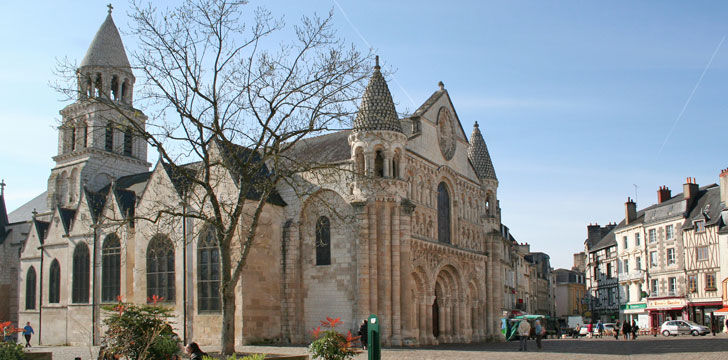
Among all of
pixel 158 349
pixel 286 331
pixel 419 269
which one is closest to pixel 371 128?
pixel 419 269

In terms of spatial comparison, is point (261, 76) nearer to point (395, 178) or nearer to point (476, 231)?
point (395, 178)

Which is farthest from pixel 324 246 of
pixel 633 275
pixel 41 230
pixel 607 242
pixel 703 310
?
pixel 607 242

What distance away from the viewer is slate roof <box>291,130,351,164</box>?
31.5 meters

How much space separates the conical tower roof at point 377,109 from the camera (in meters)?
28.7

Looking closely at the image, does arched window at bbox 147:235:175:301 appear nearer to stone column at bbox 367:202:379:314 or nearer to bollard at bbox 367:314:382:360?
stone column at bbox 367:202:379:314

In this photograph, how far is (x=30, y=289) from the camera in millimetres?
39312

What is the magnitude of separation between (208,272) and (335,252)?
5380 millimetres

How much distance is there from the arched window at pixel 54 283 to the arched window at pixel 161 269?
313 inches

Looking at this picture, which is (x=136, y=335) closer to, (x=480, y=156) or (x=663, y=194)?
(x=480, y=156)

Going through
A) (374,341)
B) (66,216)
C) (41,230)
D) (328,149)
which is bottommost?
(374,341)

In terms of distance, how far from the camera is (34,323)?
3812 cm

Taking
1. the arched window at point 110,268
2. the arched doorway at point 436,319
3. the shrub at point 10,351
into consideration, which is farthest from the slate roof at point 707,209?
the shrub at point 10,351

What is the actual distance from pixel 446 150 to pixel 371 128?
300 inches

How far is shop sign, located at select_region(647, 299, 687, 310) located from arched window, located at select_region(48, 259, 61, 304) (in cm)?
3856
